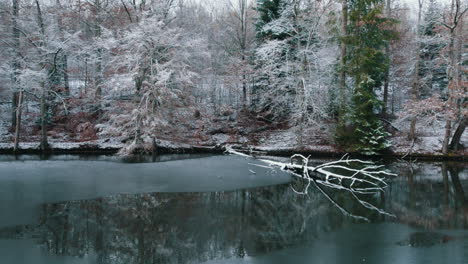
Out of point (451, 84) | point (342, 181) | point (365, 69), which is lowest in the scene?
point (342, 181)

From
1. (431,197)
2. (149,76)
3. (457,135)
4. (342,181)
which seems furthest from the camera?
(149,76)

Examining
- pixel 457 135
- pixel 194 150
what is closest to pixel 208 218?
pixel 194 150

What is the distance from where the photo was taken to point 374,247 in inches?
347

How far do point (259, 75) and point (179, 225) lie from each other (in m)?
Result: 16.1

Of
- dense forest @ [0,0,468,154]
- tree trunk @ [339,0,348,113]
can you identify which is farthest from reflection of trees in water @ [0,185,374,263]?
tree trunk @ [339,0,348,113]

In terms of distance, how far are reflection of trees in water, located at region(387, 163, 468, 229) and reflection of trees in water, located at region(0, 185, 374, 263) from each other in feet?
8.12

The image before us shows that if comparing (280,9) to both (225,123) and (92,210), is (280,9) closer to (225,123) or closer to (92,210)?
(225,123)

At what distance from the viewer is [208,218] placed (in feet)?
35.3

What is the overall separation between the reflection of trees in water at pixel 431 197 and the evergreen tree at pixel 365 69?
2.57 m

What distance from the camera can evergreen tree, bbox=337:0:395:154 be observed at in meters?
19.4

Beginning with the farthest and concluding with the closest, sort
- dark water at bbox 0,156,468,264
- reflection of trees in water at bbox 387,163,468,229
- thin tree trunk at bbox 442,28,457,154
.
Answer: thin tree trunk at bbox 442,28,457,154, reflection of trees in water at bbox 387,163,468,229, dark water at bbox 0,156,468,264

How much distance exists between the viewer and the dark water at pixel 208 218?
8.38 meters

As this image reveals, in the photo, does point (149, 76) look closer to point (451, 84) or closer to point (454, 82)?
point (451, 84)

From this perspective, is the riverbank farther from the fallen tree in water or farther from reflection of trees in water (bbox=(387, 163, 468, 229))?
the fallen tree in water
